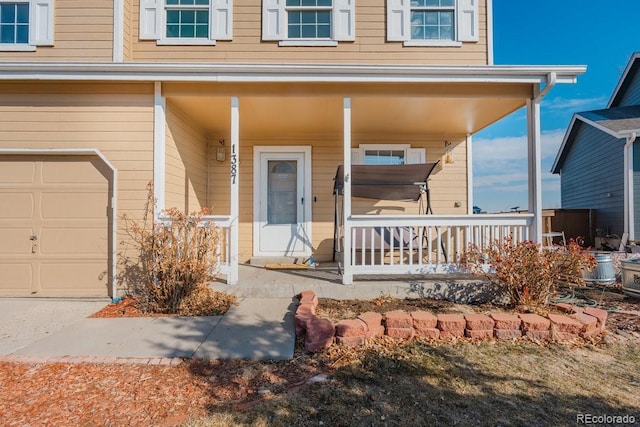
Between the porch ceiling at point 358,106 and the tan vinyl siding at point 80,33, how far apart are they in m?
1.63

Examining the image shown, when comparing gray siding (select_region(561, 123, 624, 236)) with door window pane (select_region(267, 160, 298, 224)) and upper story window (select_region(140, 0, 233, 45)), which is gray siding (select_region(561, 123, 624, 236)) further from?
upper story window (select_region(140, 0, 233, 45))

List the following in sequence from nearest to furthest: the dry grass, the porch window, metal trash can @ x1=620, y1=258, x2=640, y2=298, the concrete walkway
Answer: the dry grass < the concrete walkway < metal trash can @ x1=620, y1=258, x2=640, y2=298 < the porch window

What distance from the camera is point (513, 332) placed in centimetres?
318

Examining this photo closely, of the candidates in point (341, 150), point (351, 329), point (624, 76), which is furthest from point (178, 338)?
point (624, 76)

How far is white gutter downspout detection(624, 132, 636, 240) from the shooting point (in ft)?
28.8

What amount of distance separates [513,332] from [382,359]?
1.39 metres

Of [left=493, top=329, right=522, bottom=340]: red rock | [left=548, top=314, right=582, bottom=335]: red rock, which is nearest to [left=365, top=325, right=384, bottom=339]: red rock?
[left=493, top=329, right=522, bottom=340]: red rock

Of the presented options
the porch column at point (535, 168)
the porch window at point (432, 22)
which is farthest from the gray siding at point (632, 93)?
the porch column at point (535, 168)

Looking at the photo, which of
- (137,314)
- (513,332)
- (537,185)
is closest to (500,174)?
(537,185)

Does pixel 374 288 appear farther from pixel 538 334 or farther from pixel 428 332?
pixel 538 334

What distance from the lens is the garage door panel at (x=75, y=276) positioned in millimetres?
4484

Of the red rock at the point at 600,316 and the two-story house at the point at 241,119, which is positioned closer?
the red rock at the point at 600,316

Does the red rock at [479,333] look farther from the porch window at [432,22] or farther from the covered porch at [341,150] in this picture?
the porch window at [432,22]

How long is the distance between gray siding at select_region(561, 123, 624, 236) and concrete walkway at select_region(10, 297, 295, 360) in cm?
1065
